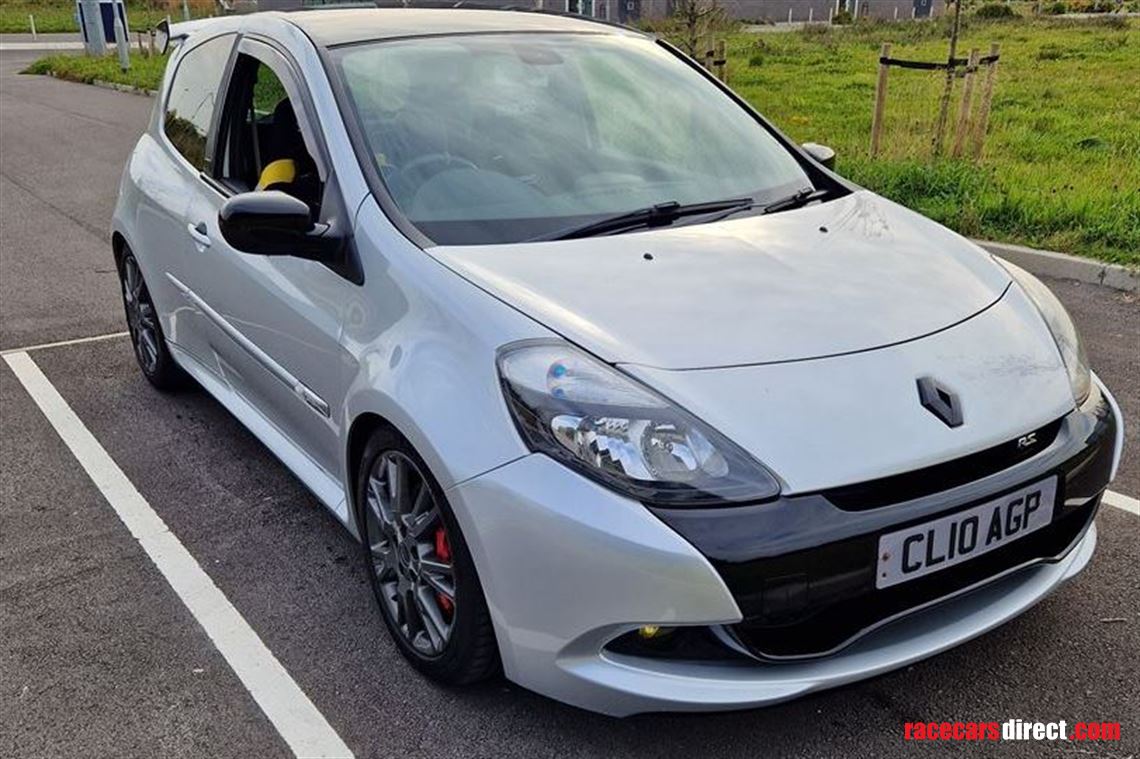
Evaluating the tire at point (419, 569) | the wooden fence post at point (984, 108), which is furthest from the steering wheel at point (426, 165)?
the wooden fence post at point (984, 108)

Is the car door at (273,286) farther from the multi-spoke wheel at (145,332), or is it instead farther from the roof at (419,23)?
the multi-spoke wheel at (145,332)

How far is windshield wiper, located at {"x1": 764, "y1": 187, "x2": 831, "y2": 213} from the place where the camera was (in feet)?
10.4

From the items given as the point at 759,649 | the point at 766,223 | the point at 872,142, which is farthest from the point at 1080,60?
the point at 759,649

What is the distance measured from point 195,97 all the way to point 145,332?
1.15 m

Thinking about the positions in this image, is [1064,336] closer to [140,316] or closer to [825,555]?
[825,555]

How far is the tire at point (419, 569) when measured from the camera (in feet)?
7.74

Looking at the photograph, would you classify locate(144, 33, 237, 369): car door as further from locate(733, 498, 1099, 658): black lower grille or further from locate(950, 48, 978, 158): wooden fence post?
locate(950, 48, 978, 158): wooden fence post

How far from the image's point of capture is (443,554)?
2.49 metres

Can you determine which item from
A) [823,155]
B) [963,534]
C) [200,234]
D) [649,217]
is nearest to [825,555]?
[963,534]

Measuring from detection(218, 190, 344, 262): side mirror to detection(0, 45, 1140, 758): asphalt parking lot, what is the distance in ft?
3.39

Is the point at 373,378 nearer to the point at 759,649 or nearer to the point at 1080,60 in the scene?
the point at 759,649

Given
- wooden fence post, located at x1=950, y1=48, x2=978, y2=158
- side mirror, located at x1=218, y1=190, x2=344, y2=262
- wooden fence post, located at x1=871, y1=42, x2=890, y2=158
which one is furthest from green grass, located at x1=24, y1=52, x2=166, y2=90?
side mirror, located at x1=218, y1=190, x2=344, y2=262

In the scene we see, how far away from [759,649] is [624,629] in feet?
0.90

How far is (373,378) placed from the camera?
8.41 ft
